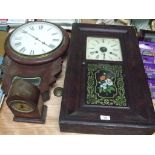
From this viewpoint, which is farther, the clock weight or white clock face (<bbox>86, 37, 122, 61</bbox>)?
white clock face (<bbox>86, 37, 122, 61</bbox>)

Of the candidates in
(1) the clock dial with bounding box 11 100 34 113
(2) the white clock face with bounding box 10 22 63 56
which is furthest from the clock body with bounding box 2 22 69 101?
(1) the clock dial with bounding box 11 100 34 113

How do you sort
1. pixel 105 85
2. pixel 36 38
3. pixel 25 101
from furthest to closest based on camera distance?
pixel 36 38, pixel 105 85, pixel 25 101

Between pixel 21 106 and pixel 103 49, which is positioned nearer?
pixel 21 106

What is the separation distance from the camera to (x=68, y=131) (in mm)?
991

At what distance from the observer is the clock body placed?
1.08 m

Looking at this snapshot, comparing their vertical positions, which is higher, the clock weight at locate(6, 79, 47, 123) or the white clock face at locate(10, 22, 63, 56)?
the white clock face at locate(10, 22, 63, 56)

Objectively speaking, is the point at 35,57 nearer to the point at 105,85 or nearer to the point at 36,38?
the point at 36,38

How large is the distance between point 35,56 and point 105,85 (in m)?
0.32

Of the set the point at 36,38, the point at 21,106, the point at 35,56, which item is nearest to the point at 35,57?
the point at 35,56

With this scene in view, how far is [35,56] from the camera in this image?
3.63 ft

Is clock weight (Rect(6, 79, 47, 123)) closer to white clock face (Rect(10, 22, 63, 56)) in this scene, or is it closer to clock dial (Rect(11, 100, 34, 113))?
clock dial (Rect(11, 100, 34, 113))

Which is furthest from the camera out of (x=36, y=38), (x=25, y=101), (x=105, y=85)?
(x=36, y=38)

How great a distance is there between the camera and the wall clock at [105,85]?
96 cm
